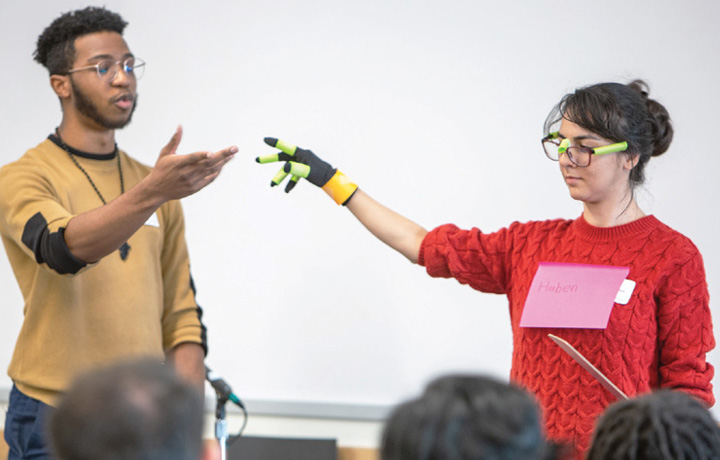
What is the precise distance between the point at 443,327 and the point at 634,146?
3.95ft

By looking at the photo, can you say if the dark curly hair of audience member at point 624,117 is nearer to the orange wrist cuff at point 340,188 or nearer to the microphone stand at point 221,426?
the orange wrist cuff at point 340,188

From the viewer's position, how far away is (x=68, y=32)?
6.81ft

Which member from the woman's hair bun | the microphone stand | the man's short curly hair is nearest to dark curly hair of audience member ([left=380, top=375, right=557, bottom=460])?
the woman's hair bun

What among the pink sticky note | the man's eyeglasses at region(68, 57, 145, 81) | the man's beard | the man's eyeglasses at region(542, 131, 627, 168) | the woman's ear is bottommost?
the pink sticky note

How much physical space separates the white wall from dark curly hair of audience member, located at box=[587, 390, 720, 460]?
1990 mm

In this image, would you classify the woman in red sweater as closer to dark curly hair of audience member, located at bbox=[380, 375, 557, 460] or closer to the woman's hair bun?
the woman's hair bun

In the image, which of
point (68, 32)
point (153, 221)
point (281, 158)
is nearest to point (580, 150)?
point (281, 158)

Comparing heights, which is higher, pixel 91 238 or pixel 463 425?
pixel 91 238

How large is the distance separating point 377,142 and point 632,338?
1.38m

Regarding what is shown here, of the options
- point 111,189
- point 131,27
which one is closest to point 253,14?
point 131,27

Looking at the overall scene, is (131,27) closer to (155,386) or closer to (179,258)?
(179,258)

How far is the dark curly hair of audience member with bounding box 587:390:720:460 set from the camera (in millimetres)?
770

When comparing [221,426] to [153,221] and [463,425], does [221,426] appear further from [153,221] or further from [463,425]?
[463,425]

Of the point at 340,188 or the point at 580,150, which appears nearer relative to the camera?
the point at 580,150
